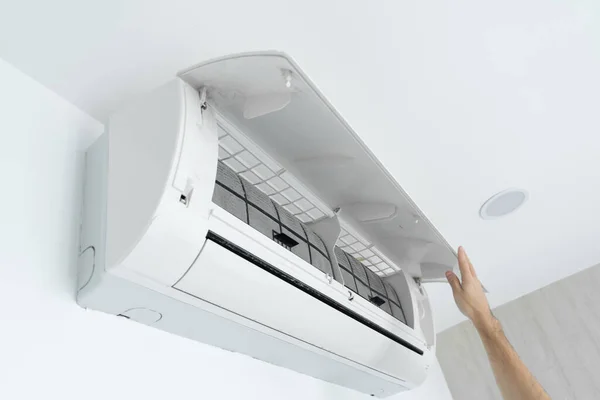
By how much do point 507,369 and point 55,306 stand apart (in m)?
1.24

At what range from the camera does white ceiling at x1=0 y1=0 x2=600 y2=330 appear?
1033 mm

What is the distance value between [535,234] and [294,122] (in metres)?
1.57

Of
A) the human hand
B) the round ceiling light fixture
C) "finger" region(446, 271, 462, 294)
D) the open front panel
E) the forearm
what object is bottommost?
the forearm

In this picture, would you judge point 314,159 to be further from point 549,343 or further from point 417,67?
point 549,343

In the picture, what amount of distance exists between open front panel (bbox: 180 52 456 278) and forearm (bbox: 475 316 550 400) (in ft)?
0.75

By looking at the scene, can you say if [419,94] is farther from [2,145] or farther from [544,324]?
[544,324]

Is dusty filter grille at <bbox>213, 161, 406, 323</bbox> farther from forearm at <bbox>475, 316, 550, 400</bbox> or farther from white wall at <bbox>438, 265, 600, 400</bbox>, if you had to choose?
white wall at <bbox>438, 265, 600, 400</bbox>

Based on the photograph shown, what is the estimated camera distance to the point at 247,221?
3.21 feet

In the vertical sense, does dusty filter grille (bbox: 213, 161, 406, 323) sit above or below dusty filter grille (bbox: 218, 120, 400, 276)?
below

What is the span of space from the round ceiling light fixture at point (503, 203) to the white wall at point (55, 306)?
1.22m

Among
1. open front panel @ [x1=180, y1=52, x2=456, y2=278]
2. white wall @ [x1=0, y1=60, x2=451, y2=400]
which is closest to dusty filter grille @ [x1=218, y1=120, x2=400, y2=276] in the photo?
open front panel @ [x1=180, y1=52, x2=456, y2=278]

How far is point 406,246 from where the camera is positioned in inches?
59.7

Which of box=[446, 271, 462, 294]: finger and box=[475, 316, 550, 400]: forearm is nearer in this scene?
box=[475, 316, 550, 400]: forearm

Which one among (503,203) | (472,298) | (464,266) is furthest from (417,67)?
(503,203)
